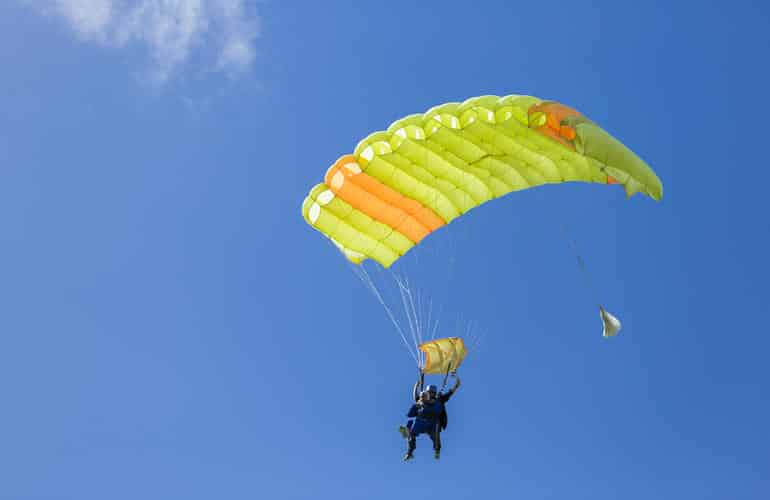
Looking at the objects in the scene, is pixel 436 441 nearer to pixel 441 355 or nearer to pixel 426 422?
pixel 426 422

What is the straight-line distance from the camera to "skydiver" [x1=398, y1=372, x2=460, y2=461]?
48.5 feet

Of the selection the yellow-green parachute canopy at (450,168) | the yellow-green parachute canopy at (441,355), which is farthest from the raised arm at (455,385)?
the yellow-green parachute canopy at (450,168)

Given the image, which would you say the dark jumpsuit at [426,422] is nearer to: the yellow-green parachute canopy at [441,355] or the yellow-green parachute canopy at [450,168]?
the yellow-green parachute canopy at [441,355]

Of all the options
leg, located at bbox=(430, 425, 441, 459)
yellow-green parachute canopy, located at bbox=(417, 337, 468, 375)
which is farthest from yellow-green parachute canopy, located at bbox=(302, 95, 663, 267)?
leg, located at bbox=(430, 425, 441, 459)

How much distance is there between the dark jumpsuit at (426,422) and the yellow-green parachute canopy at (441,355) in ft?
1.65

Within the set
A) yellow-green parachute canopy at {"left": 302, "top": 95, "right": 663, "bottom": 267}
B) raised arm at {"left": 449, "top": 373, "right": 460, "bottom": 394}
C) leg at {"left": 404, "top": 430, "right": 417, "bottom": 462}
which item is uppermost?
yellow-green parachute canopy at {"left": 302, "top": 95, "right": 663, "bottom": 267}

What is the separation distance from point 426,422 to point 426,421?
0.05 ft

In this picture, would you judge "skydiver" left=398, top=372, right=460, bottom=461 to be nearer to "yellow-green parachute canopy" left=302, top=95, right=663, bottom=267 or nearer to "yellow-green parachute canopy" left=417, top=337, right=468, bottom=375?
"yellow-green parachute canopy" left=417, top=337, right=468, bottom=375

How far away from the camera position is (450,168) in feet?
50.4

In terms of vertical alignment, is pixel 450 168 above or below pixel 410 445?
above

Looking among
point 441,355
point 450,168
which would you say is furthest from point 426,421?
point 450,168

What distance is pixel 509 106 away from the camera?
14148mm

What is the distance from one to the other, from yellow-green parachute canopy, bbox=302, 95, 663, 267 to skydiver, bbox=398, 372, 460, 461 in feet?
7.76

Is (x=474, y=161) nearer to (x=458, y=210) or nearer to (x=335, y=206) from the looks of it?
(x=458, y=210)
